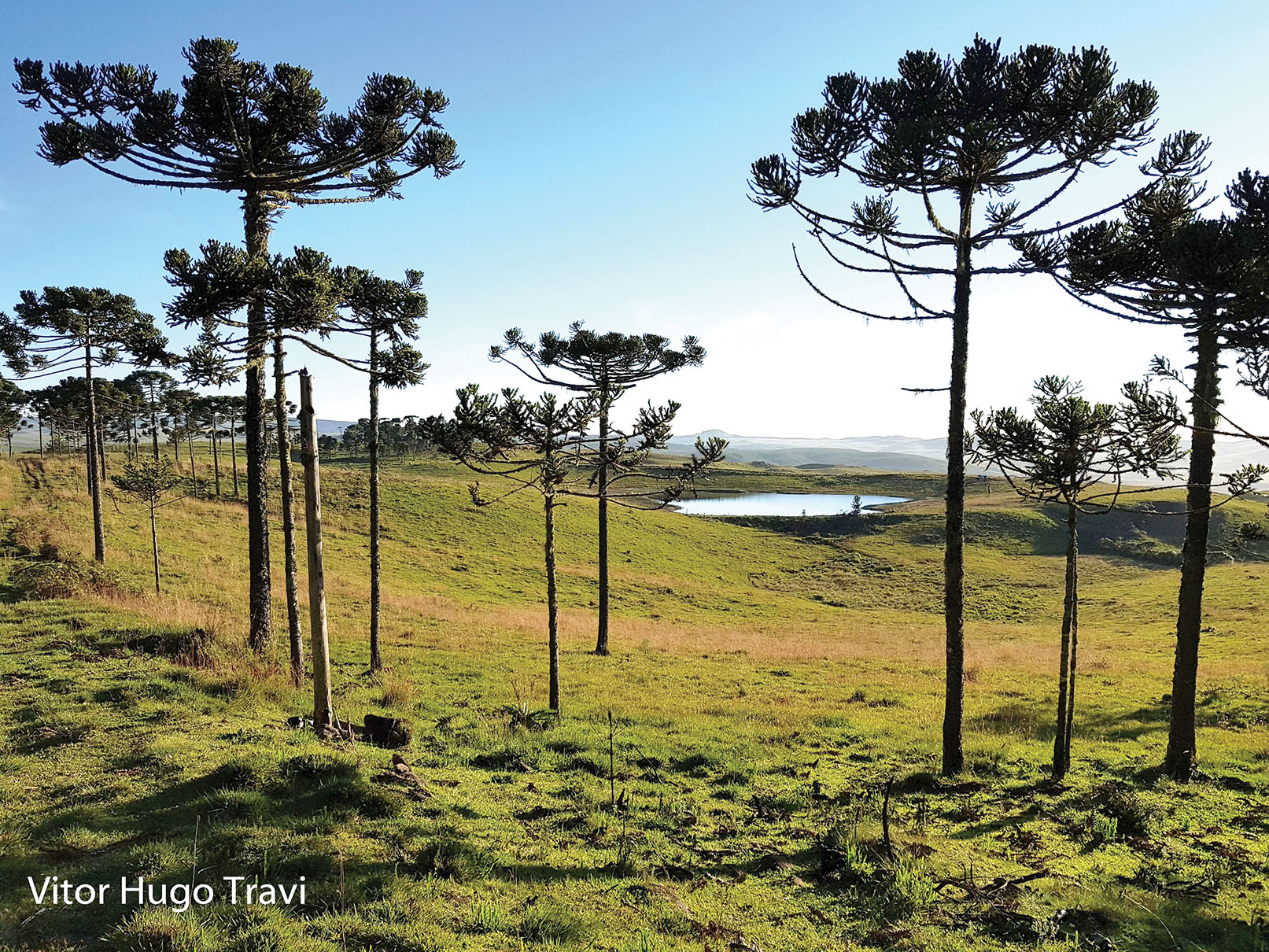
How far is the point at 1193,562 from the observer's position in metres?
11.3

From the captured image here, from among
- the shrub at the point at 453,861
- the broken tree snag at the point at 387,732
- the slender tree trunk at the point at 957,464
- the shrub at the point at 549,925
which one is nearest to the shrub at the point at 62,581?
the broken tree snag at the point at 387,732

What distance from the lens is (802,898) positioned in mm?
6473

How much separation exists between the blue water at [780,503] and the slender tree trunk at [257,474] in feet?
330

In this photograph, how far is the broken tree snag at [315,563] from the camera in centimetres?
980

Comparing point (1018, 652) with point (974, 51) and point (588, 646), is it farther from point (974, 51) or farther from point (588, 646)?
point (974, 51)

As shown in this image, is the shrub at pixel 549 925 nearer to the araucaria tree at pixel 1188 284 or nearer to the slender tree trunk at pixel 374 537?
the araucaria tree at pixel 1188 284

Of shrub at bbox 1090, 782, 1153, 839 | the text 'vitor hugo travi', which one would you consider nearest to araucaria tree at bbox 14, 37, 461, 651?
the text 'vitor hugo travi'

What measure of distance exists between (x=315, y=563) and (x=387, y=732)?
339 cm

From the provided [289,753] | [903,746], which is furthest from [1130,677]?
[289,753]

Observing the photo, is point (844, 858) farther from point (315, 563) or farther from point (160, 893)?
point (315, 563)

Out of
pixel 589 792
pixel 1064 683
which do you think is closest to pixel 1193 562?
pixel 1064 683

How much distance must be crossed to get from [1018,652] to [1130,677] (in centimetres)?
715

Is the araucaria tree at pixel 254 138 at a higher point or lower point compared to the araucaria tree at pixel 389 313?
higher

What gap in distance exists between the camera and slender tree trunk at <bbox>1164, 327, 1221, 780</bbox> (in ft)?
35.7
